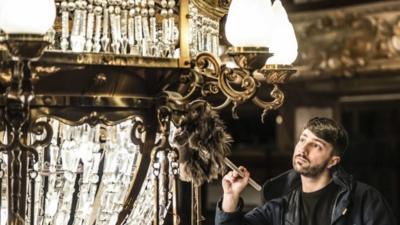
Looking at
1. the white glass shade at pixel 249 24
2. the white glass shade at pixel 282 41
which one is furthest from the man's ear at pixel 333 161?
the white glass shade at pixel 249 24

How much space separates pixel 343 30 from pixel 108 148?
3676 millimetres

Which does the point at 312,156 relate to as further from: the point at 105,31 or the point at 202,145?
the point at 105,31

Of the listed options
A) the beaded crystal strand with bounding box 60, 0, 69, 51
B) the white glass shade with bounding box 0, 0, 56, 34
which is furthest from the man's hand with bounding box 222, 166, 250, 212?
A: the white glass shade with bounding box 0, 0, 56, 34

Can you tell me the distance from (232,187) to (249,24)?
616mm

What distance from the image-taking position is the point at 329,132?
2242 mm

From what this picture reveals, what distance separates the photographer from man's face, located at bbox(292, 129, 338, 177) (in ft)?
7.29

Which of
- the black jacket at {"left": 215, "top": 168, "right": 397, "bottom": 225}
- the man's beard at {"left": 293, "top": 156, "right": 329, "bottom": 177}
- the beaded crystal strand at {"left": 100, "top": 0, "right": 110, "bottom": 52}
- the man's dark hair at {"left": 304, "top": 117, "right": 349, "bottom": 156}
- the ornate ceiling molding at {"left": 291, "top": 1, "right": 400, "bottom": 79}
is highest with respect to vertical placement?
the ornate ceiling molding at {"left": 291, "top": 1, "right": 400, "bottom": 79}

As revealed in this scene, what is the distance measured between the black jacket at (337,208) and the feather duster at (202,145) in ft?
1.45

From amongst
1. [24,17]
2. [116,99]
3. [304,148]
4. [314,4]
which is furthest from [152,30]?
[314,4]

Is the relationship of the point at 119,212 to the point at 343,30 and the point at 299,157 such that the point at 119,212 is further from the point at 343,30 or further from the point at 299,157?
the point at 343,30

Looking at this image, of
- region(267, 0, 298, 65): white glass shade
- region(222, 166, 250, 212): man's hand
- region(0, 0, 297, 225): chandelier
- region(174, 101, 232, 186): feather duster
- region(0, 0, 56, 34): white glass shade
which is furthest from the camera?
region(222, 166, 250, 212): man's hand

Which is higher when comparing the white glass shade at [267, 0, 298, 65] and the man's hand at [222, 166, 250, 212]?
the white glass shade at [267, 0, 298, 65]

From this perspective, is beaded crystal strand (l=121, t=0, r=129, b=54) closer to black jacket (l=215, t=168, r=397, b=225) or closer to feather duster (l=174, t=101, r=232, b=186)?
feather duster (l=174, t=101, r=232, b=186)

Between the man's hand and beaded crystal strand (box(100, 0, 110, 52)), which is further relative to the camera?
the man's hand
